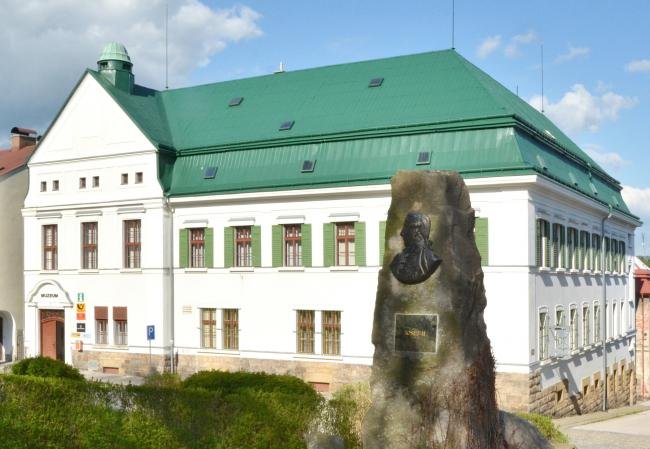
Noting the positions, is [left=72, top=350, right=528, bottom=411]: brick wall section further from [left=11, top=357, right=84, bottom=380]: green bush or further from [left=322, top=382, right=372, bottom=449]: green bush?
[left=322, top=382, right=372, bottom=449]: green bush

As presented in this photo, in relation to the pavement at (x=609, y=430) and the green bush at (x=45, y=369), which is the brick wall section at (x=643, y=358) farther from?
the green bush at (x=45, y=369)

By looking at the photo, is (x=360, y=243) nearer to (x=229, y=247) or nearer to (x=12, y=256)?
(x=229, y=247)

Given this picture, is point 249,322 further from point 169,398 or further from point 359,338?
point 169,398

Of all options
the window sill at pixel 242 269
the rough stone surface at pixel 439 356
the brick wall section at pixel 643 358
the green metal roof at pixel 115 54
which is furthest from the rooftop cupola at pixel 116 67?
the brick wall section at pixel 643 358

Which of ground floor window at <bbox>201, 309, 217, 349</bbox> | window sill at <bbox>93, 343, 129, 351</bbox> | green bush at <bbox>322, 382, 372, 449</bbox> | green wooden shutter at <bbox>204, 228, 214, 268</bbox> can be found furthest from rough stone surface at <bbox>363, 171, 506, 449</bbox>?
window sill at <bbox>93, 343, 129, 351</bbox>

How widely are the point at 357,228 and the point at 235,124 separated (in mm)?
8568

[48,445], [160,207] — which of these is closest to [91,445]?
[48,445]

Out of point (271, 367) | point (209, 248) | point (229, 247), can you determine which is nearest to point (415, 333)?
point (271, 367)

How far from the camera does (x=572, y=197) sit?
29.9 meters

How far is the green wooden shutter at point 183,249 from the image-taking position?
3234 centimetres

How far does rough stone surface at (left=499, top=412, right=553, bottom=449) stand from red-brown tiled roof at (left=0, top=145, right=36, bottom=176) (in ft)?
102

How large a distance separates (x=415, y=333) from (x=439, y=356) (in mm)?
→ 436

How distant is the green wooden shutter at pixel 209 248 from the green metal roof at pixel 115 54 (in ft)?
31.8

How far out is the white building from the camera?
1057 inches
